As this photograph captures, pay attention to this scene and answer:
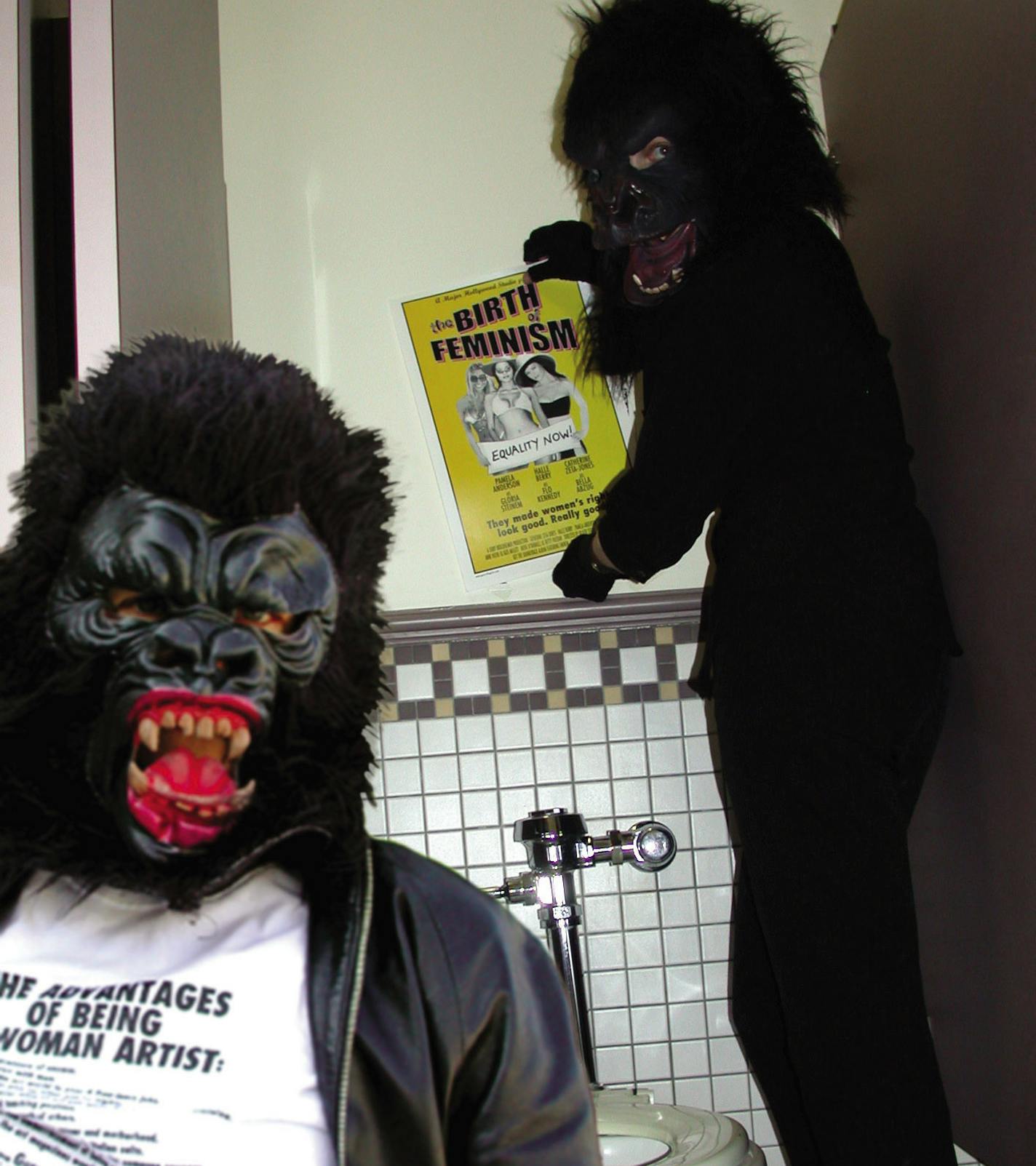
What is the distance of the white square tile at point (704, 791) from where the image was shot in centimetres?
155

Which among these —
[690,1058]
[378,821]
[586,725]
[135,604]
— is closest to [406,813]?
[378,821]

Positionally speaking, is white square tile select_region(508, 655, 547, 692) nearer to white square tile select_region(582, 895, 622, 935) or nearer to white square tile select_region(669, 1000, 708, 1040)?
white square tile select_region(582, 895, 622, 935)

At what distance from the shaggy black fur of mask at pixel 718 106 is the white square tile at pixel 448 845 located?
738 mm

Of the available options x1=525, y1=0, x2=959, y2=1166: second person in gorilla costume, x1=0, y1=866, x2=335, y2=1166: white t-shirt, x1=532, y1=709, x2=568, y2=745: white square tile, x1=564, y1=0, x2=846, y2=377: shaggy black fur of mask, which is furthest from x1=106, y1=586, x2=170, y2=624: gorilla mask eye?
x1=532, y1=709, x2=568, y2=745: white square tile

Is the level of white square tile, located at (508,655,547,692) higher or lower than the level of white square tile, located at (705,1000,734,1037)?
higher

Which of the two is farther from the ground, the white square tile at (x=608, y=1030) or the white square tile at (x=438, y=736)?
the white square tile at (x=438, y=736)

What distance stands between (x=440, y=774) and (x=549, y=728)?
0.15m

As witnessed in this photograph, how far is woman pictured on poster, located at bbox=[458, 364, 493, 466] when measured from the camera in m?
1.63

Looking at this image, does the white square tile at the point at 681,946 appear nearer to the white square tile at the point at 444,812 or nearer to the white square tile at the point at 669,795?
the white square tile at the point at 669,795

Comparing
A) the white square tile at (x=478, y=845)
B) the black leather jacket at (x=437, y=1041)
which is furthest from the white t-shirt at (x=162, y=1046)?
the white square tile at (x=478, y=845)

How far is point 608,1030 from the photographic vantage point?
151 cm

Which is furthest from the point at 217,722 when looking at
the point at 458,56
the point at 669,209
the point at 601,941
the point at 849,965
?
the point at 458,56

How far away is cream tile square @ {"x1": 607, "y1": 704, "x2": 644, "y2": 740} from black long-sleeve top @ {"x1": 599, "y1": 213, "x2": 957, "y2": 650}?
350 millimetres

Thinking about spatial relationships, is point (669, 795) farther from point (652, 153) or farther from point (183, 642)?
point (183, 642)
